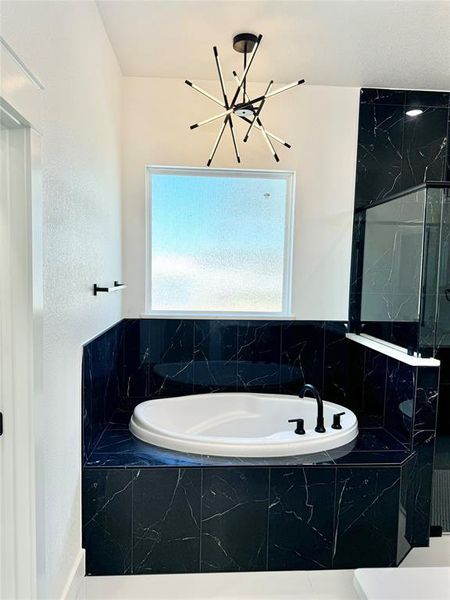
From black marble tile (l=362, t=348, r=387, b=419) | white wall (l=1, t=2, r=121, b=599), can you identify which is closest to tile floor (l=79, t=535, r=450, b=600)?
white wall (l=1, t=2, r=121, b=599)

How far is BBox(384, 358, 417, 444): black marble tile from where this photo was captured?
8.23 ft

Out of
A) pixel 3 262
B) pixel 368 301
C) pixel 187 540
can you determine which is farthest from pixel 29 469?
pixel 368 301

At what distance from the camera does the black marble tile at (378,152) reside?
3.29 metres

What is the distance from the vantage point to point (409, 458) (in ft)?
7.88

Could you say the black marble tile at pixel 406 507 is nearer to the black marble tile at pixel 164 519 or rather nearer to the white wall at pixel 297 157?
the black marble tile at pixel 164 519

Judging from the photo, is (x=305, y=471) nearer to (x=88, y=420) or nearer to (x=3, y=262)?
(x=88, y=420)

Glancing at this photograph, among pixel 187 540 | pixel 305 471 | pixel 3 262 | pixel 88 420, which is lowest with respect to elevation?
pixel 187 540

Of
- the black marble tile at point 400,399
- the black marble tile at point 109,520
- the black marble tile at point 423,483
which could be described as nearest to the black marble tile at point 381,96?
the black marble tile at point 400,399

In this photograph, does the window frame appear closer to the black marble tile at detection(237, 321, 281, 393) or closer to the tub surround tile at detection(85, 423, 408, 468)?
the black marble tile at detection(237, 321, 281, 393)

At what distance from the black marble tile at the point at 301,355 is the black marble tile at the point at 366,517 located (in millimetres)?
1136

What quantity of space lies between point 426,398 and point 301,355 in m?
1.07

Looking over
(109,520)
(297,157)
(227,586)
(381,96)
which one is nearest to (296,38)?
(297,157)

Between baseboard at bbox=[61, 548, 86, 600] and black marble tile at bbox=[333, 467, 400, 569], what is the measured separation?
4.24 ft

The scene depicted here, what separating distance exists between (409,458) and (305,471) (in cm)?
65
